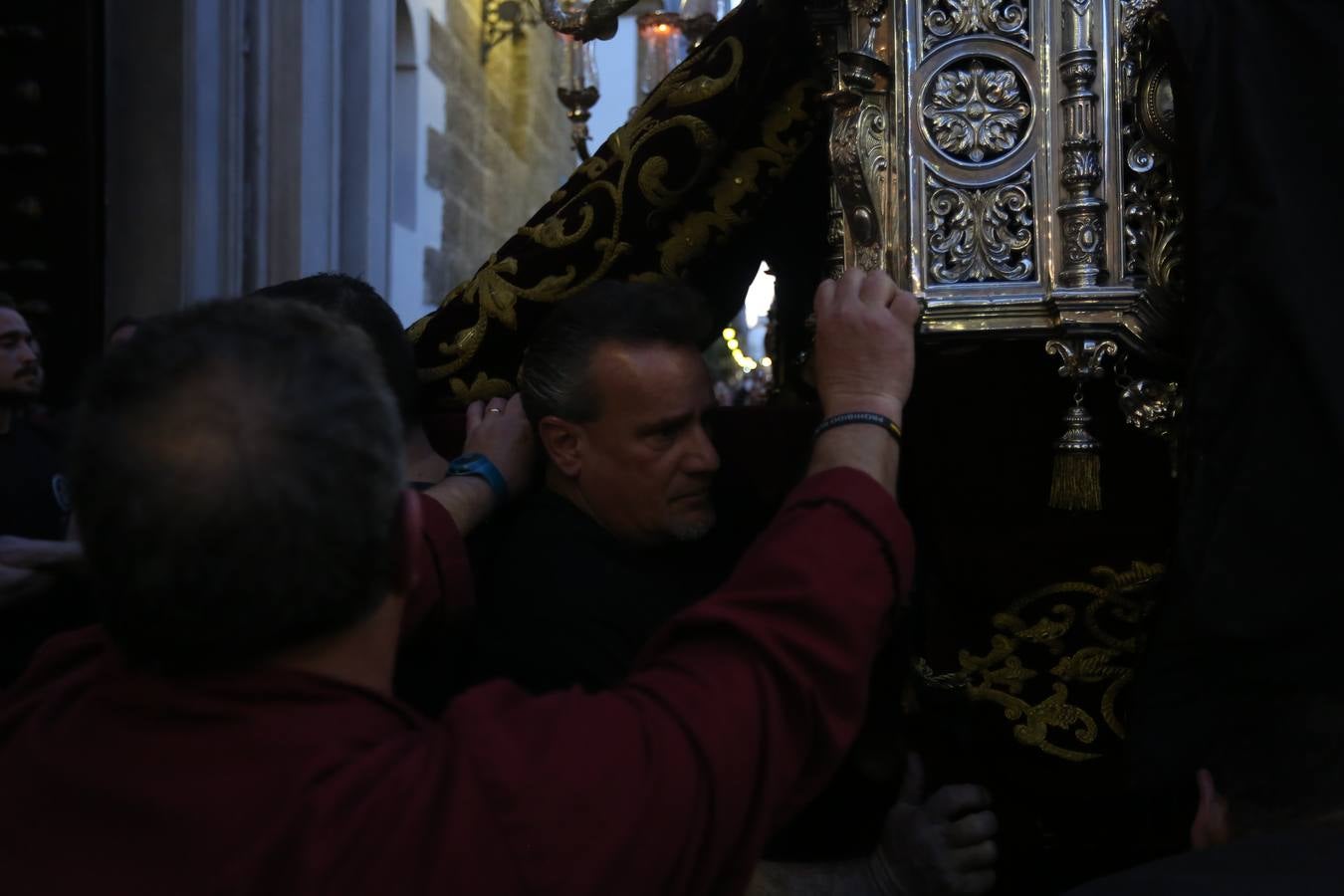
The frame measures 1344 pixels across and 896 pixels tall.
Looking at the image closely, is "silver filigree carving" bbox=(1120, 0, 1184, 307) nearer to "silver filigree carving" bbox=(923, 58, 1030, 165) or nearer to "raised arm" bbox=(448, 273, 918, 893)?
"silver filigree carving" bbox=(923, 58, 1030, 165)

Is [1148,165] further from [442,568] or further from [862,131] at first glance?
[442,568]

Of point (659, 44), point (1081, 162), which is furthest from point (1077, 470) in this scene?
point (659, 44)

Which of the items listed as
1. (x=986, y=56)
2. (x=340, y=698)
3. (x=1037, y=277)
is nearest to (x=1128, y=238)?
(x=1037, y=277)

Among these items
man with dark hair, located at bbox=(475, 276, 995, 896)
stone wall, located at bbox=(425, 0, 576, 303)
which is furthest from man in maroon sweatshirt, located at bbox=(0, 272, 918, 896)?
stone wall, located at bbox=(425, 0, 576, 303)

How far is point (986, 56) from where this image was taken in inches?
70.9

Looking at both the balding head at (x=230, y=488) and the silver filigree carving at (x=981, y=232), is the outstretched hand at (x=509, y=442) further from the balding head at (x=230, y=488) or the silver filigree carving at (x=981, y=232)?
the balding head at (x=230, y=488)

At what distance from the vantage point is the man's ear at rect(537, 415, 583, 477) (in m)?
1.94

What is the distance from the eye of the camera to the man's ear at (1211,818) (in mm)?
1397

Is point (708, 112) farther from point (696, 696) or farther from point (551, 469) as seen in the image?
point (696, 696)

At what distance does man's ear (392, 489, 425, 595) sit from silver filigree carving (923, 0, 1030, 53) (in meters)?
1.04

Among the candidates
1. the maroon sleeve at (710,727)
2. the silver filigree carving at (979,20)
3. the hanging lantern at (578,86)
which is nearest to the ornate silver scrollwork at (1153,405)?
the silver filigree carving at (979,20)

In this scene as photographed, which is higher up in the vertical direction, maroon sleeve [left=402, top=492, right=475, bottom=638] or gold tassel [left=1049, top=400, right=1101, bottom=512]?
gold tassel [left=1049, top=400, right=1101, bottom=512]

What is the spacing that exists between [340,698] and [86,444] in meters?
0.26

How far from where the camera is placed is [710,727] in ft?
3.54
